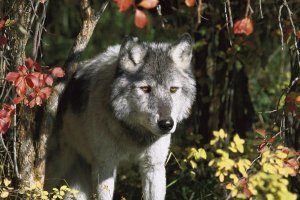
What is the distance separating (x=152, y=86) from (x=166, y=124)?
0.41 m

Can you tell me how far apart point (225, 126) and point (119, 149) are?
2.35 metres

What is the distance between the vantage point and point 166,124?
15.5 ft

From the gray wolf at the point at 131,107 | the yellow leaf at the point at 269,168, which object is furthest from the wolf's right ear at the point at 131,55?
the yellow leaf at the point at 269,168

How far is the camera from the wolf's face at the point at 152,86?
4.88 metres

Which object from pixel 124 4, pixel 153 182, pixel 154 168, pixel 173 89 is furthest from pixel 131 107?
pixel 124 4

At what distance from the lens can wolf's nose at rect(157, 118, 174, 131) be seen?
474 cm

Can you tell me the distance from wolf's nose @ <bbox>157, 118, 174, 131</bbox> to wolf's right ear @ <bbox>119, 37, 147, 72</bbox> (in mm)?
612

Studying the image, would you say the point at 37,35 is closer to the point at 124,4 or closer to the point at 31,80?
the point at 31,80

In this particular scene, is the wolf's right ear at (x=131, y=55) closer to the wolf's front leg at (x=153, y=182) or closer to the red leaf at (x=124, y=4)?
the wolf's front leg at (x=153, y=182)

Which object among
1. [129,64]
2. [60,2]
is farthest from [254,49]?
[60,2]

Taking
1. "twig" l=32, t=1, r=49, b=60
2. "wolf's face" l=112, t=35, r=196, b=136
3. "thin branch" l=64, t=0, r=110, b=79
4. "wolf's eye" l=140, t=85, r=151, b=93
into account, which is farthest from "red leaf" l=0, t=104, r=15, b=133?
"wolf's eye" l=140, t=85, r=151, b=93

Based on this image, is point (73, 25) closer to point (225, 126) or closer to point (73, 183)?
point (225, 126)

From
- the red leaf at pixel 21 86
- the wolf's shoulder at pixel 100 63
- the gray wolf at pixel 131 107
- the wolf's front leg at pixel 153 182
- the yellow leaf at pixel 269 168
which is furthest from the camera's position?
the wolf's shoulder at pixel 100 63

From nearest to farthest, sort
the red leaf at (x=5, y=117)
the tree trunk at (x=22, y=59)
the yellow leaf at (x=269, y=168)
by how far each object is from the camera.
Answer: the yellow leaf at (x=269, y=168) < the red leaf at (x=5, y=117) < the tree trunk at (x=22, y=59)
